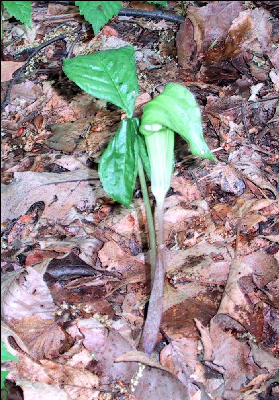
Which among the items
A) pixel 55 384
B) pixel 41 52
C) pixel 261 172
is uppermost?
pixel 41 52

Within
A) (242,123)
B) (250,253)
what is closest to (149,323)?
(250,253)

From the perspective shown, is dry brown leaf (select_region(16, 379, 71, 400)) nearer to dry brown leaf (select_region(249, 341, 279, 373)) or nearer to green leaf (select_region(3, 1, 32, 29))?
dry brown leaf (select_region(249, 341, 279, 373))

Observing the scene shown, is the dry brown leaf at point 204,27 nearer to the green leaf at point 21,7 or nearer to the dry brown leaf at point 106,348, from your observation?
the dry brown leaf at point 106,348

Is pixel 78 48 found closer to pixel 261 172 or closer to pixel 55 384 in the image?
pixel 261 172

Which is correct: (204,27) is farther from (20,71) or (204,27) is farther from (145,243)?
(145,243)

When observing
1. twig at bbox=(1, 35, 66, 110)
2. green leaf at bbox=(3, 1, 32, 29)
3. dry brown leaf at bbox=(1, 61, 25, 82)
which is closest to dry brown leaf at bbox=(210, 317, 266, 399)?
green leaf at bbox=(3, 1, 32, 29)

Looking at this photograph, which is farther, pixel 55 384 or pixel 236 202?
pixel 236 202

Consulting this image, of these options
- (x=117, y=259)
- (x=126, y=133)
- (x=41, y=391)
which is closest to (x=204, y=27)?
(x=117, y=259)
